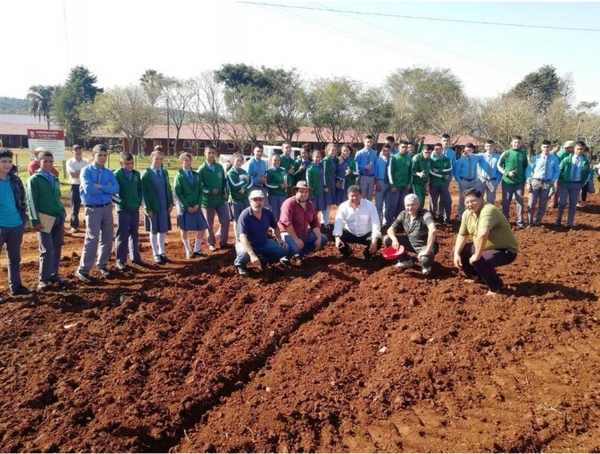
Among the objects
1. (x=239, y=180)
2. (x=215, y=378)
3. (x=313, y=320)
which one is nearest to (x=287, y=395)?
(x=215, y=378)

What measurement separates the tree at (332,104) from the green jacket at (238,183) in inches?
1096

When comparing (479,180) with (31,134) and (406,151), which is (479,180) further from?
(31,134)

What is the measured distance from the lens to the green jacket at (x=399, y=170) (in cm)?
906

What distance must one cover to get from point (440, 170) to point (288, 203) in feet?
14.7

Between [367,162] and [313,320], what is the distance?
5.44m

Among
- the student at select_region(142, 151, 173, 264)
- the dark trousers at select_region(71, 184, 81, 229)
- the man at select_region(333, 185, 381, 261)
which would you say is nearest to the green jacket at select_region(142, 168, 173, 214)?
the student at select_region(142, 151, 173, 264)

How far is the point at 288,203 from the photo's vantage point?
21.8 feet

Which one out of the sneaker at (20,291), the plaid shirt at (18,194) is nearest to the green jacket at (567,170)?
the plaid shirt at (18,194)

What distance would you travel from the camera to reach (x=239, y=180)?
795 cm

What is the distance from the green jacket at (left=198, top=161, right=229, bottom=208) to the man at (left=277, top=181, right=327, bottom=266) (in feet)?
4.73

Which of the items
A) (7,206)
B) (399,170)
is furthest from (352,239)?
(7,206)

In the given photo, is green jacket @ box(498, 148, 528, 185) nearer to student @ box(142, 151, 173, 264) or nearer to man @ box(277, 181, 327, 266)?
man @ box(277, 181, 327, 266)

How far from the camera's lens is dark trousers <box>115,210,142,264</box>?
654 cm

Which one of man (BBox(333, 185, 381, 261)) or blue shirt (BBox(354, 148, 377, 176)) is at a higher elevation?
blue shirt (BBox(354, 148, 377, 176))
